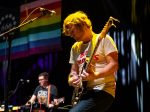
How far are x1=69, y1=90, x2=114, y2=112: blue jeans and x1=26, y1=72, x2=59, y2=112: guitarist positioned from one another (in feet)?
13.7

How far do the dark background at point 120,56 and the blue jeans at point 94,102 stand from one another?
9.48 feet

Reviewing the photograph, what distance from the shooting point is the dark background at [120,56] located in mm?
5781

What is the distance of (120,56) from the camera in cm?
621

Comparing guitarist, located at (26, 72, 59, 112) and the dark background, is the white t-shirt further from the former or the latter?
guitarist, located at (26, 72, 59, 112)

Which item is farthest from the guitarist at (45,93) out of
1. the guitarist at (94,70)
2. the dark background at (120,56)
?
the guitarist at (94,70)

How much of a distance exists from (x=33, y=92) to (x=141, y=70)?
129 inches

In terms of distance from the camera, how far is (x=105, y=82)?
301cm

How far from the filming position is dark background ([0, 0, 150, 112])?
578cm

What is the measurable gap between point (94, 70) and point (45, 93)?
4.69m

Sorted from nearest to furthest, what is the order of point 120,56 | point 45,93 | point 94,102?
point 94,102 → point 120,56 → point 45,93

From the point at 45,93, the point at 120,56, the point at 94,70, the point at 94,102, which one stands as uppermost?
the point at 120,56

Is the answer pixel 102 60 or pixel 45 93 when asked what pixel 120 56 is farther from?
pixel 102 60

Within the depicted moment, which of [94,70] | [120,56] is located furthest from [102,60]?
[120,56]

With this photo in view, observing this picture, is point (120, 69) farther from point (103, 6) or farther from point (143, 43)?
point (103, 6)
